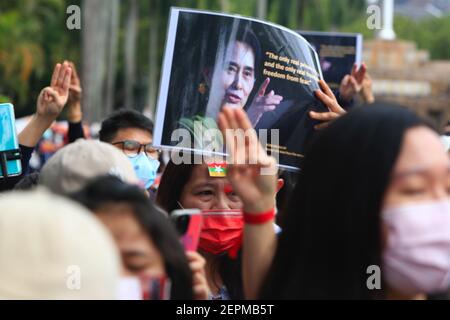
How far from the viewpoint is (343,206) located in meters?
2.77

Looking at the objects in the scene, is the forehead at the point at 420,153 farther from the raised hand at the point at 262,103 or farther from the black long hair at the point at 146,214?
the raised hand at the point at 262,103

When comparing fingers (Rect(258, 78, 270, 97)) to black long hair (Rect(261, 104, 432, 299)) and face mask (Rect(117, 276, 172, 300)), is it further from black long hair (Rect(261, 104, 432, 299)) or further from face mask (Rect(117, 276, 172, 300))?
face mask (Rect(117, 276, 172, 300))

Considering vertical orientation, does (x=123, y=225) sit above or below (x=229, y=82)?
below

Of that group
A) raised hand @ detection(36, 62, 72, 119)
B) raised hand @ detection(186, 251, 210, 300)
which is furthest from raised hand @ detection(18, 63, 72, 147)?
raised hand @ detection(186, 251, 210, 300)

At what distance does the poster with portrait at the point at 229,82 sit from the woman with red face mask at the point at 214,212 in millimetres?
284

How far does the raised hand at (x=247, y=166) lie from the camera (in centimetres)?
293

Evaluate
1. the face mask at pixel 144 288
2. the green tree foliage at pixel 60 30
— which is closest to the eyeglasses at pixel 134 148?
the face mask at pixel 144 288

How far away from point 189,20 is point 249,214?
114 cm

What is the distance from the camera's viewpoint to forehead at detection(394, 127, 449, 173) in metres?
2.76

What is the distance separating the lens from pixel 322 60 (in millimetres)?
5754

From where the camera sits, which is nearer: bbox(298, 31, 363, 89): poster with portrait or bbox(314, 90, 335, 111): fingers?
bbox(314, 90, 335, 111): fingers

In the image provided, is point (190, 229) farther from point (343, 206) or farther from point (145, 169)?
point (145, 169)

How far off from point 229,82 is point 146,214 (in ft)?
3.96

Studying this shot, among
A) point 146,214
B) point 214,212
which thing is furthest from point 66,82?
point 146,214
